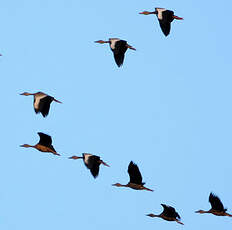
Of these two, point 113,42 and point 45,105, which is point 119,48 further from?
point 45,105

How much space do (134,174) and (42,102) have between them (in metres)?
3.55

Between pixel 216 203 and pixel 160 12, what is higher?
pixel 160 12

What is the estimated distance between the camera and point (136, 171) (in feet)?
95.3

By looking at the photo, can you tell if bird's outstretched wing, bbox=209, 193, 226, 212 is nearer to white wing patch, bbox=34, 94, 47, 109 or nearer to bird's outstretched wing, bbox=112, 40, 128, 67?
bird's outstretched wing, bbox=112, 40, 128, 67

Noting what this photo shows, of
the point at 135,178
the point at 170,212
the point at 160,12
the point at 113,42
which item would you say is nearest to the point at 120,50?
the point at 113,42

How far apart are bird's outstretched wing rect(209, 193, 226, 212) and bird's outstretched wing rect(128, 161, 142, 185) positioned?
218 centimetres

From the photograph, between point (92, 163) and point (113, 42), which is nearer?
point (92, 163)

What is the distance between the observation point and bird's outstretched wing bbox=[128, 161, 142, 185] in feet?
94.3

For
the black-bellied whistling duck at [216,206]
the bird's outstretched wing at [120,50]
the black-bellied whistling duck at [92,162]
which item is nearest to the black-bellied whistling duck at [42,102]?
the black-bellied whistling duck at [92,162]

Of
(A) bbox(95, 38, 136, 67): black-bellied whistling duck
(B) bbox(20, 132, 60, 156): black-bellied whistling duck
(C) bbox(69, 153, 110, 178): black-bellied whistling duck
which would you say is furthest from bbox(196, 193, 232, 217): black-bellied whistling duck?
(A) bbox(95, 38, 136, 67): black-bellied whistling duck

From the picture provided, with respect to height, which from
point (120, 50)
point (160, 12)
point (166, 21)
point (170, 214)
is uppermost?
point (160, 12)

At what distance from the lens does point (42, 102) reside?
2798 cm

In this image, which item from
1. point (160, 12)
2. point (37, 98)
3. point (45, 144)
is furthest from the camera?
point (45, 144)

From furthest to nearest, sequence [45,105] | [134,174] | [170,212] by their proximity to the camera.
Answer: [170,212] → [134,174] → [45,105]
